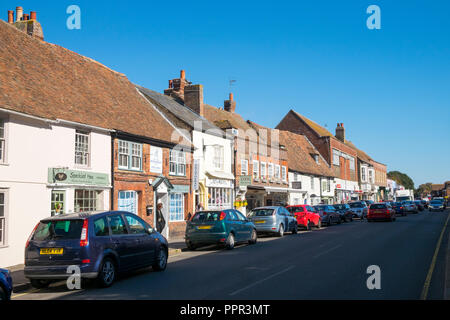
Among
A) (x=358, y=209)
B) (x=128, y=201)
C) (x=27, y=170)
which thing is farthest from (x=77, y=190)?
(x=358, y=209)

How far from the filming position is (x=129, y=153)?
2022cm

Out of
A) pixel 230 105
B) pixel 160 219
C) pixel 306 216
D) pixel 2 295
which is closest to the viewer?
pixel 2 295

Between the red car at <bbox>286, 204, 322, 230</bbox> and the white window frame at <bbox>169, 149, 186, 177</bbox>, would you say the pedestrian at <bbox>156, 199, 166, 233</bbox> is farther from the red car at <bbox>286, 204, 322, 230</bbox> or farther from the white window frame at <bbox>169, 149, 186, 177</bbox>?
the red car at <bbox>286, 204, 322, 230</bbox>

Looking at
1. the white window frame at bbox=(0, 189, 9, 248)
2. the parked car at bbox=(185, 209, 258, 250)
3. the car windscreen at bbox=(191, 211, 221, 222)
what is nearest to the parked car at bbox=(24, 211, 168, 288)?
the white window frame at bbox=(0, 189, 9, 248)

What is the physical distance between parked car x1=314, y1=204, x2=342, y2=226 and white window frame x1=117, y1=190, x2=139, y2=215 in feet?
47.2

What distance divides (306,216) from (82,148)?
1481cm

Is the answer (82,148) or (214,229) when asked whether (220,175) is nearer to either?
(214,229)

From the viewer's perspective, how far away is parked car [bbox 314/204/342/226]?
3109 cm

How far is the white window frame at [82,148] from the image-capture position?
17.3 m

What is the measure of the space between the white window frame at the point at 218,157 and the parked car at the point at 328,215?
25.3ft

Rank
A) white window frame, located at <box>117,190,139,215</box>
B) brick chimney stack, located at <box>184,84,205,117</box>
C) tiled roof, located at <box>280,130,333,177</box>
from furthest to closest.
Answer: tiled roof, located at <box>280,130,333,177</box>, brick chimney stack, located at <box>184,84,205,117</box>, white window frame, located at <box>117,190,139,215</box>

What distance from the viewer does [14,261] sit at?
1407 centimetres
